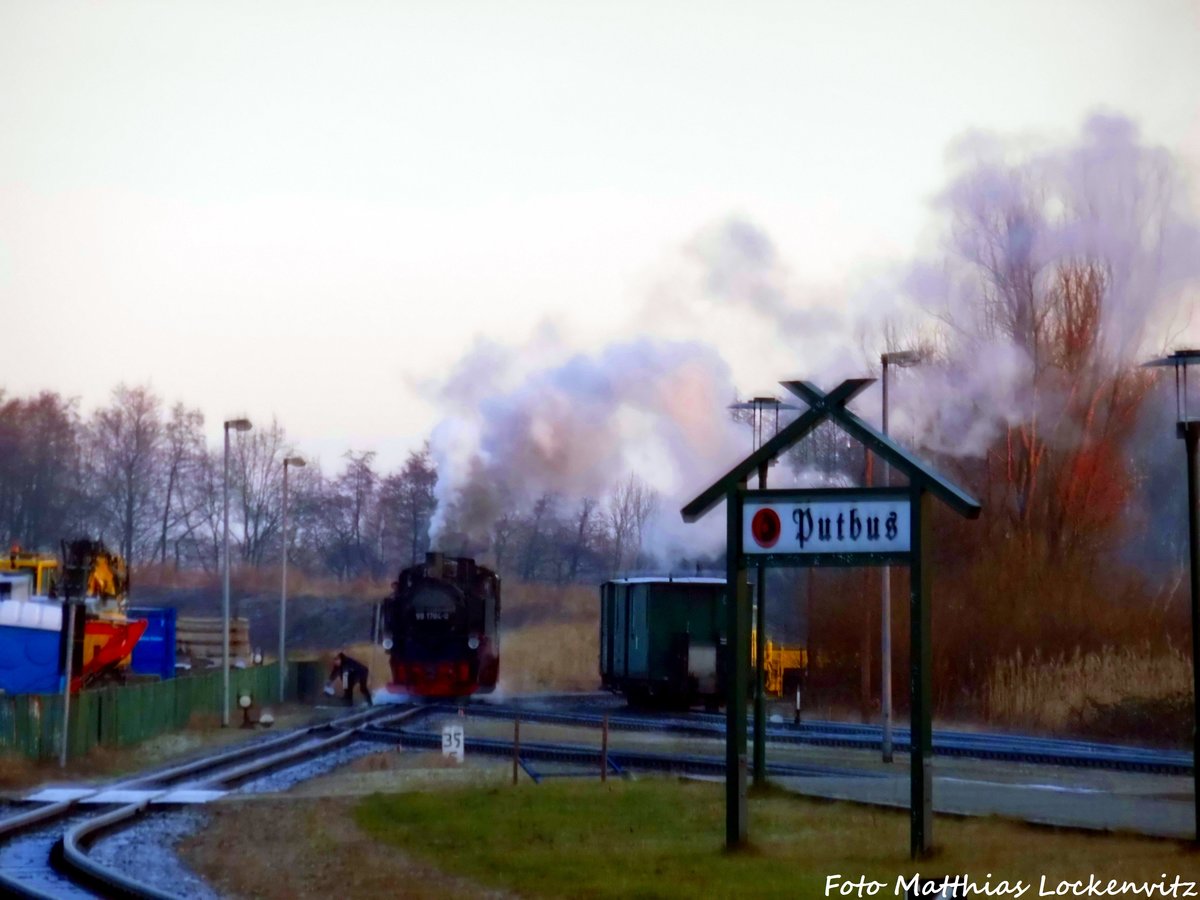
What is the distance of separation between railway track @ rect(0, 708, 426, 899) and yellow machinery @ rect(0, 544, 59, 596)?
9618 mm

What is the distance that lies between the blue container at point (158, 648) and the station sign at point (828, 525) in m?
36.3

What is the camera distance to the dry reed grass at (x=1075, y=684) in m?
35.3

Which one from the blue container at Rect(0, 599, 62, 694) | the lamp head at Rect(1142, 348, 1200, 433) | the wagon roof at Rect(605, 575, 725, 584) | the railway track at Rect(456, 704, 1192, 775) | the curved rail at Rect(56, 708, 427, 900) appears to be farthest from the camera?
the wagon roof at Rect(605, 575, 725, 584)

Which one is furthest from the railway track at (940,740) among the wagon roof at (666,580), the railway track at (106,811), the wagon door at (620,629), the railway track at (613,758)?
the railway track at (106,811)

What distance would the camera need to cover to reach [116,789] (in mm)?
22766

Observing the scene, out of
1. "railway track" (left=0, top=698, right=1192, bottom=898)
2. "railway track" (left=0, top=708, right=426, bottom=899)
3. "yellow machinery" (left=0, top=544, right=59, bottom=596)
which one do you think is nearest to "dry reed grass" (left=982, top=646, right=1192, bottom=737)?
"railway track" (left=0, top=698, right=1192, bottom=898)

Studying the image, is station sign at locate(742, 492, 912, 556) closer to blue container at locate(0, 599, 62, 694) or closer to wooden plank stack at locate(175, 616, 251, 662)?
blue container at locate(0, 599, 62, 694)

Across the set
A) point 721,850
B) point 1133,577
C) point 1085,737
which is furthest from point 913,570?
point 1133,577

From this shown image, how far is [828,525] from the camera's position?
1418 cm

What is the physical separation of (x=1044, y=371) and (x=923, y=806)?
110ft

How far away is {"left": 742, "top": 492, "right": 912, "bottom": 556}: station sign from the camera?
45.7 feet

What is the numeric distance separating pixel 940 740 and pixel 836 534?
18.4 metres

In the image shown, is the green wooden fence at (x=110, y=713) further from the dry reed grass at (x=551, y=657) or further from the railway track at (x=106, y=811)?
the dry reed grass at (x=551, y=657)

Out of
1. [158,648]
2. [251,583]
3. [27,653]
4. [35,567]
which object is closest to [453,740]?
[27,653]
